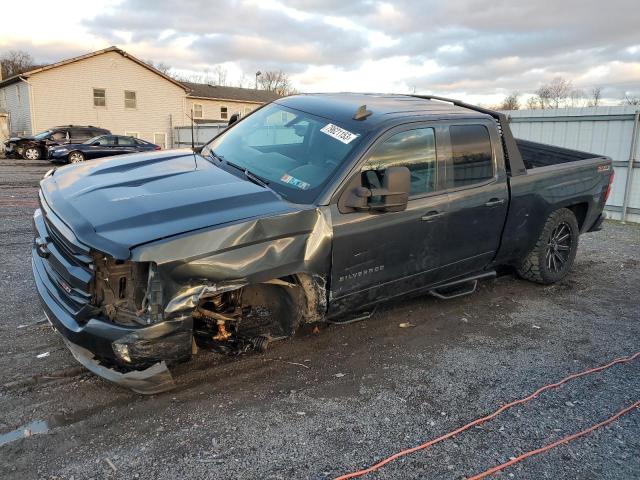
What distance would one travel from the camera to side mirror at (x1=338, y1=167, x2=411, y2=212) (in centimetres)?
340

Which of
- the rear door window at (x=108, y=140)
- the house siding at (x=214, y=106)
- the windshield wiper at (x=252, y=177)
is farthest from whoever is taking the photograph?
the house siding at (x=214, y=106)

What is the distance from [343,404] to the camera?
316 centimetres

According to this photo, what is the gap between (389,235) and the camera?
3672 mm

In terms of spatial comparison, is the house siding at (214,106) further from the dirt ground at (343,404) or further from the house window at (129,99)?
the dirt ground at (343,404)

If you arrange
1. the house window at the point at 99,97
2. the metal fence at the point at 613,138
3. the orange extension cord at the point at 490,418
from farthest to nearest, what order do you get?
the house window at the point at 99,97
the metal fence at the point at 613,138
the orange extension cord at the point at 490,418

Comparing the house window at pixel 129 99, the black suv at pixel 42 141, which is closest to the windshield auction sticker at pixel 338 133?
the black suv at pixel 42 141

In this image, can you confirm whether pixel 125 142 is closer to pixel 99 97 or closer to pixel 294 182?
pixel 99 97

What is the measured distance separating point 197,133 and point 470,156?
2383 centimetres

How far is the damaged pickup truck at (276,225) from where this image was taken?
2.76m

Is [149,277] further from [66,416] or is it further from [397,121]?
[397,121]

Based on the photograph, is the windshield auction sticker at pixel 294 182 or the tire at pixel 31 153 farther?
the tire at pixel 31 153

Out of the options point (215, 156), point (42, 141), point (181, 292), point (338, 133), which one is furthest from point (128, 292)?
point (42, 141)

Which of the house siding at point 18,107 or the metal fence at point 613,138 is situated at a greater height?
the house siding at point 18,107

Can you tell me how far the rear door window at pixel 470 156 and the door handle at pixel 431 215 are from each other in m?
0.32
